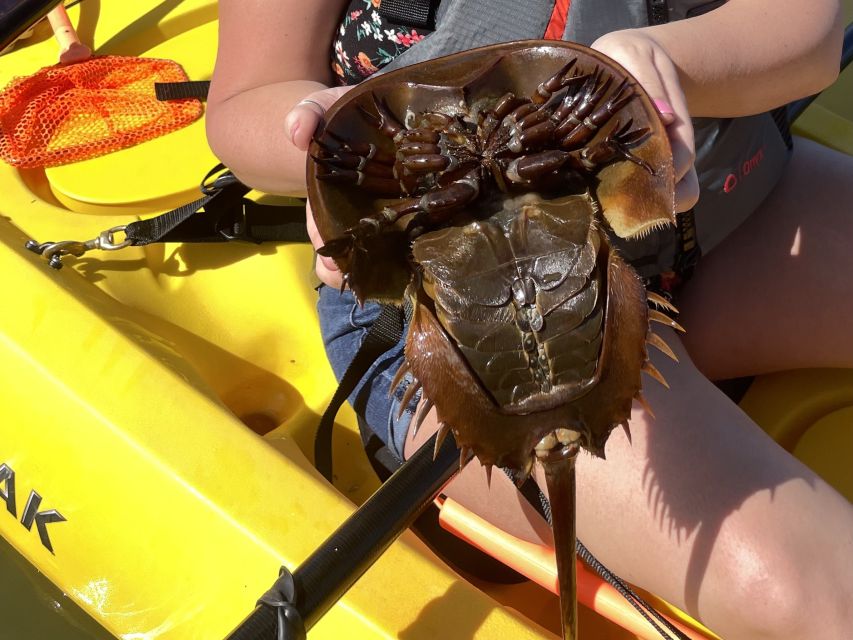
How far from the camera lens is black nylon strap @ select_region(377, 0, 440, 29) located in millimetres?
1144

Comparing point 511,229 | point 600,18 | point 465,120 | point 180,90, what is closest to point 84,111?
point 180,90

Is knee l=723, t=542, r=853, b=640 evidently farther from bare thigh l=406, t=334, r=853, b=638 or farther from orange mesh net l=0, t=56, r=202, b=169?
orange mesh net l=0, t=56, r=202, b=169

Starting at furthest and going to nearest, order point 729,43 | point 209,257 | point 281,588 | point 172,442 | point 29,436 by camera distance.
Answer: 1. point 209,257
2. point 29,436
3. point 172,442
4. point 729,43
5. point 281,588

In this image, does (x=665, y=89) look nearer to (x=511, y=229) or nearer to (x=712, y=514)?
(x=511, y=229)

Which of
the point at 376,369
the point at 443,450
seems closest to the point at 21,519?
the point at 376,369

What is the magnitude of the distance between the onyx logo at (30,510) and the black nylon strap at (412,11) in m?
0.92

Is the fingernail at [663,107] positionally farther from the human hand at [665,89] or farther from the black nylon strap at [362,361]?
the black nylon strap at [362,361]

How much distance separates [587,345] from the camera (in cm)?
67

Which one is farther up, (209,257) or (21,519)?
(209,257)

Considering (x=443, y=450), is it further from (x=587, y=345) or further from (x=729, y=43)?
(x=729, y=43)

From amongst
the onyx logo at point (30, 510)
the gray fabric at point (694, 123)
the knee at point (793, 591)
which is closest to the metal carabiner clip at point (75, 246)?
the onyx logo at point (30, 510)

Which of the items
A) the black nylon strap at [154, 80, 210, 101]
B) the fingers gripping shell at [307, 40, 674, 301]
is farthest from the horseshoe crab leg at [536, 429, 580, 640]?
the black nylon strap at [154, 80, 210, 101]

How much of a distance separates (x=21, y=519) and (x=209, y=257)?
0.57 m

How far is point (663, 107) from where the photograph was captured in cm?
79
